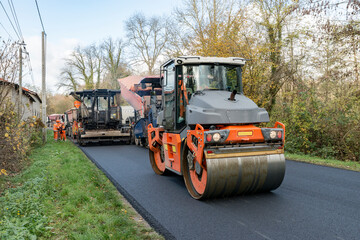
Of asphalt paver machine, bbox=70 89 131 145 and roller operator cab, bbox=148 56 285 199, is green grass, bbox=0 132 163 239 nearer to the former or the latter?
roller operator cab, bbox=148 56 285 199

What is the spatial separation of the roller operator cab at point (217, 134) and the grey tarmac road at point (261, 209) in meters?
0.33

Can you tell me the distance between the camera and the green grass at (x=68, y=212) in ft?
12.2

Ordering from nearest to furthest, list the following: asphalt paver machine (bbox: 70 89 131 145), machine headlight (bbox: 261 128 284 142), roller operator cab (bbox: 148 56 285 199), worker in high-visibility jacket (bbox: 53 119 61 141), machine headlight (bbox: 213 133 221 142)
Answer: machine headlight (bbox: 213 133 221 142) → roller operator cab (bbox: 148 56 285 199) → machine headlight (bbox: 261 128 284 142) → asphalt paver machine (bbox: 70 89 131 145) → worker in high-visibility jacket (bbox: 53 119 61 141)

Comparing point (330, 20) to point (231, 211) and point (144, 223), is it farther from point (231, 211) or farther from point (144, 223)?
point (144, 223)

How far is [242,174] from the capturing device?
487 cm

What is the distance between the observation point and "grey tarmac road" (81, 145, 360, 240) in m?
3.70

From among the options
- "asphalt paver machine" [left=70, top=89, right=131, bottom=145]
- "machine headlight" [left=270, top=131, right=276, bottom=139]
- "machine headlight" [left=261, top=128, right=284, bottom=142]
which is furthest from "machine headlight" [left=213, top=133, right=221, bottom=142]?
"asphalt paver machine" [left=70, top=89, right=131, bottom=145]

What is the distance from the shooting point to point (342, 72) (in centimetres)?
999

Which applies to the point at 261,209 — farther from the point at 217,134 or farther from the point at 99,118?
the point at 99,118

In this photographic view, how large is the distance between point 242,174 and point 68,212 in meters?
2.64

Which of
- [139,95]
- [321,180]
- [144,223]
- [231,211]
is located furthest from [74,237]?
[139,95]

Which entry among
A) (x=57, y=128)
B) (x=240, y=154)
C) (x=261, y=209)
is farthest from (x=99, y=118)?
(x=261, y=209)

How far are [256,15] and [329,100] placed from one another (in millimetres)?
5713

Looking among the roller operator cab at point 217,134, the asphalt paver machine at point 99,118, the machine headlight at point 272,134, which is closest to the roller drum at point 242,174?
the roller operator cab at point 217,134
